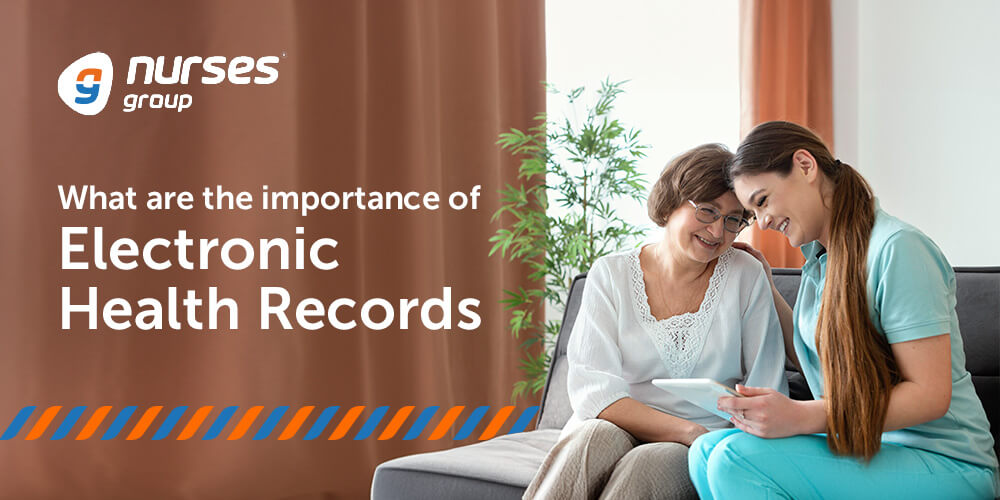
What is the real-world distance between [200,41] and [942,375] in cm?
260

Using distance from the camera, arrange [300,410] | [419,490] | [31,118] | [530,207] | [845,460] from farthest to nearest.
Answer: [530,207], [300,410], [31,118], [419,490], [845,460]

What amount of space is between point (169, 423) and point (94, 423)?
235 mm

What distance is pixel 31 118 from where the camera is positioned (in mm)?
3016

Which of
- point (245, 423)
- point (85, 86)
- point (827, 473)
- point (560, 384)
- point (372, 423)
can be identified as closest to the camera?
point (827, 473)

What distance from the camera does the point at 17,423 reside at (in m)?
2.95

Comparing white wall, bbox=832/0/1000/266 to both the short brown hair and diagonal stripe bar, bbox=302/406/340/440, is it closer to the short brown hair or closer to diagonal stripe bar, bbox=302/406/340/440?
the short brown hair

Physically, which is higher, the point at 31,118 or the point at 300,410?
the point at 31,118

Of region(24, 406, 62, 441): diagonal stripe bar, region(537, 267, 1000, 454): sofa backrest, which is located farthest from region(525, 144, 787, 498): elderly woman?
region(24, 406, 62, 441): diagonal stripe bar

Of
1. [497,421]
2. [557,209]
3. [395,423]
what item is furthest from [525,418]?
[557,209]

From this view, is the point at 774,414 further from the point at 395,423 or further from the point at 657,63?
the point at 657,63

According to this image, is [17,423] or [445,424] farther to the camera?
[445,424]

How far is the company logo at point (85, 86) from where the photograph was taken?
3041 millimetres

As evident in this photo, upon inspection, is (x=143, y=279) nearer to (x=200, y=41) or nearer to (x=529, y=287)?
(x=200, y=41)

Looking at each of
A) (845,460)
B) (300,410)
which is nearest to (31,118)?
(300,410)
